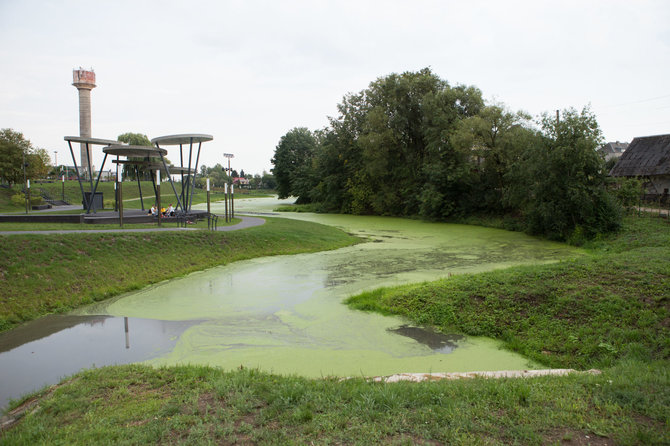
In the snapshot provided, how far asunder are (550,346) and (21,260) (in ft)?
33.8

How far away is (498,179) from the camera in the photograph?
91.1 feet

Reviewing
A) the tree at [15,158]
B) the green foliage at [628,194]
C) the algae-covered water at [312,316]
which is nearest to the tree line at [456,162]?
the green foliage at [628,194]

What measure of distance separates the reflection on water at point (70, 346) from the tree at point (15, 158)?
3313 centimetres

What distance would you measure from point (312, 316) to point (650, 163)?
1159 inches

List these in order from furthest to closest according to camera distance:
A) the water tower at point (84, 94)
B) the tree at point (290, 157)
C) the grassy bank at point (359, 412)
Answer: the water tower at point (84, 94), the tree at point (290, 157), the grassy bank at point (359, 412)

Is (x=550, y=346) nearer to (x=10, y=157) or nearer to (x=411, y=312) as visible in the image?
(x=411, y=312)

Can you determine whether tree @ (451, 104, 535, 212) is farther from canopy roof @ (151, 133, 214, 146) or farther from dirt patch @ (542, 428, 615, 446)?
dirt patch @ (542, 428, 615, 446)

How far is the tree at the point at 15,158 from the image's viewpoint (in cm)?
3372

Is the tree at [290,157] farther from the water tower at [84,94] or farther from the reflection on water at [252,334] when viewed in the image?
the reflection on water at [252,334]

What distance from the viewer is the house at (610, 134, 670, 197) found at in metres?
26.5

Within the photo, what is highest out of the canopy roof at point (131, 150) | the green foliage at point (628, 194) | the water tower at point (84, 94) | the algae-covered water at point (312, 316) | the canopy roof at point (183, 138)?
the water tower at point (84, 94)

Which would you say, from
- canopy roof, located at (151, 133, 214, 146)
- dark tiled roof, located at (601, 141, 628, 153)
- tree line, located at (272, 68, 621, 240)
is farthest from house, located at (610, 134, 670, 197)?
dark tiled roof, located at (601, 141, 628, 153)

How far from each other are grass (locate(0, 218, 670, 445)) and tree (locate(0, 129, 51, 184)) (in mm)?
37197

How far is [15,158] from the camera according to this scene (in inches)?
1345
